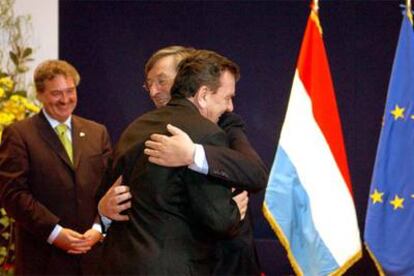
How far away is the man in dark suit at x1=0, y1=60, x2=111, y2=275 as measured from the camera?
3244 mm

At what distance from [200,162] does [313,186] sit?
1557 mm

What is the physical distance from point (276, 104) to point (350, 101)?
48 cm

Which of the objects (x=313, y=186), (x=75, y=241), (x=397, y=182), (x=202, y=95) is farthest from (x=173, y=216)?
(x=397, y=182)

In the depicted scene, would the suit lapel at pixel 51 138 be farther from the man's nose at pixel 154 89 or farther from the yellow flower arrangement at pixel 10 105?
the man's nose at pixel 154 89

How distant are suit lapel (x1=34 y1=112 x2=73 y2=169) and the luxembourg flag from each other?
97 cm

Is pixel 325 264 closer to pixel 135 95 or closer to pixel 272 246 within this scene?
pixel 272 246

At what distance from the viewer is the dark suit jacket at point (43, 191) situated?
3256 mm

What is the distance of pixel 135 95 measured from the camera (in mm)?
4719

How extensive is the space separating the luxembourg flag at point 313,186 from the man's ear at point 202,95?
137 cm

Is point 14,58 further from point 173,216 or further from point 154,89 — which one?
point 173,216

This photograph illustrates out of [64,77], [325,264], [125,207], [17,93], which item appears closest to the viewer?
[125,207]

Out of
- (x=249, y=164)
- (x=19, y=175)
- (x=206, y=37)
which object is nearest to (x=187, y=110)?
(x=249, y=164)

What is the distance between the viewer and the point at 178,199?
1900 mm

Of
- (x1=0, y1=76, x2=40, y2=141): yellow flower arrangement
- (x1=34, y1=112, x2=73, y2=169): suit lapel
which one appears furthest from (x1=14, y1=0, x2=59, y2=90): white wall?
(x1=34, y1=112, x2=73, y2=169): suit lapel
